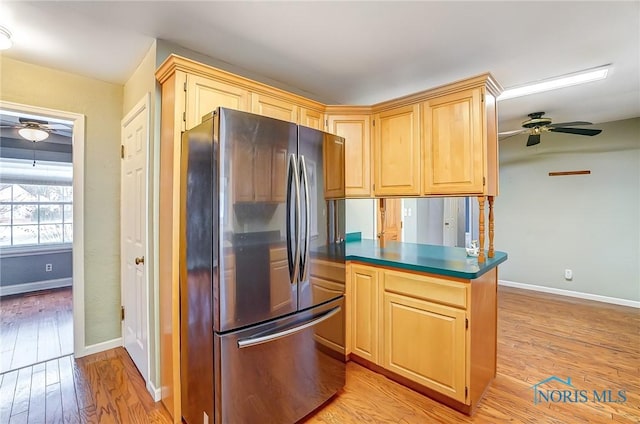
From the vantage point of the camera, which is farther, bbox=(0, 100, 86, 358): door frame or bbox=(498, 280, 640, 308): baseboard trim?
bbox=(498, 280, 640, 308): baseboard trim

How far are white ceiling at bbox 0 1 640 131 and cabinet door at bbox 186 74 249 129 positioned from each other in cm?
35

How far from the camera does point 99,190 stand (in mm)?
2650

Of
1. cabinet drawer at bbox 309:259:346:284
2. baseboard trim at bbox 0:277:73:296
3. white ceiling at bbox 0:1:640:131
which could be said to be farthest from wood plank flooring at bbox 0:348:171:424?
baseboard trim at bbox 0:277:73:296

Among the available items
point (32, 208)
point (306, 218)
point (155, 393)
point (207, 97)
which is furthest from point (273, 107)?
point (32, 208)

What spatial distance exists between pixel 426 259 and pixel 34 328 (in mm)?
4105

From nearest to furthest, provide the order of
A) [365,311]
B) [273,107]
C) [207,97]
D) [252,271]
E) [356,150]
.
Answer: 1. [252,271]
2. [207,97]
3. [273,107]
4. [365,311]
5. [356,150]

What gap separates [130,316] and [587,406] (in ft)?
11.5

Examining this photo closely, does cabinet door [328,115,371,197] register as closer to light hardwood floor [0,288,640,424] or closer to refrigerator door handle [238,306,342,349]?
refrigerator door handle [238,306,342,349]

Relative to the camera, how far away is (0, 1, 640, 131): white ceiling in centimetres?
168

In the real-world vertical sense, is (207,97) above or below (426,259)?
above

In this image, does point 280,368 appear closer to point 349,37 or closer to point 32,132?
point 349,37

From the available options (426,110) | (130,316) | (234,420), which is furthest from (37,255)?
(426,110)

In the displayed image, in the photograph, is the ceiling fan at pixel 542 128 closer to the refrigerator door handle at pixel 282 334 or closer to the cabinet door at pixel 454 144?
the cabinet door at pixel 454 144

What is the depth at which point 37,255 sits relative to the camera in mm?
4551
